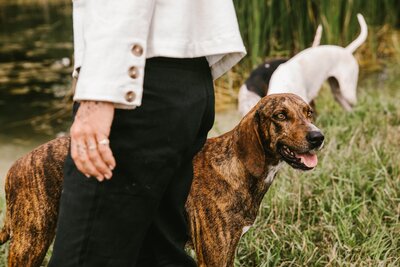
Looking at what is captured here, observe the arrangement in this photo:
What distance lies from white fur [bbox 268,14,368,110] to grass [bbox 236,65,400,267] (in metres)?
0.43

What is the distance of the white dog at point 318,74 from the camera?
4262 mm

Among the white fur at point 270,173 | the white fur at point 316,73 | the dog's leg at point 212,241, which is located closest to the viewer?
the dog's leg at point 212,241

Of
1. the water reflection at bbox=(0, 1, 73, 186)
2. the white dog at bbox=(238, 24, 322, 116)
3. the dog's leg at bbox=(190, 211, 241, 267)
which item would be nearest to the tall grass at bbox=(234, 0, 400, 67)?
the white dog at bbox=(238, 24, 322, 116)

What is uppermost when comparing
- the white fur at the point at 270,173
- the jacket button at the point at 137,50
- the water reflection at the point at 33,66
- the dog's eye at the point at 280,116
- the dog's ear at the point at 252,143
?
the jacket button at the point at 137,50

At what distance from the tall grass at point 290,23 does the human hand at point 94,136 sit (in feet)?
14.6

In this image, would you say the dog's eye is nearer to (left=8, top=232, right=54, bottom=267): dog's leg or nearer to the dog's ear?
the dog's ear

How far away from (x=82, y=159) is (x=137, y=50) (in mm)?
237

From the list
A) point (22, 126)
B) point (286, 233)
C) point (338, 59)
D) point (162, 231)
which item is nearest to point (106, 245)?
point (162, 231)

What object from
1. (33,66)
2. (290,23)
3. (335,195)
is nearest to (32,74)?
(33,66)

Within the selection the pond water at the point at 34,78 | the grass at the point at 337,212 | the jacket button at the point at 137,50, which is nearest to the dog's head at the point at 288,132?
the grass at the point at 337,212

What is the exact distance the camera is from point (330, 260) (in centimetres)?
277

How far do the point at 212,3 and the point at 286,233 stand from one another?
174cm

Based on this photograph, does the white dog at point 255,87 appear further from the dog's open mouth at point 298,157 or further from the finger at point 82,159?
the finger at point 82,159

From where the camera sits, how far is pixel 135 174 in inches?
56.7
